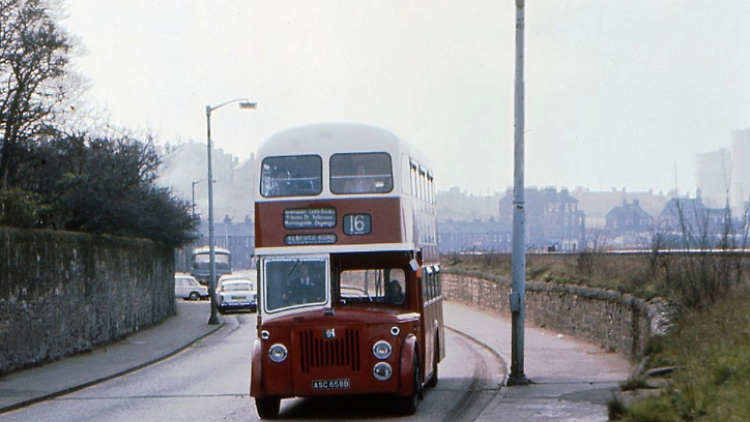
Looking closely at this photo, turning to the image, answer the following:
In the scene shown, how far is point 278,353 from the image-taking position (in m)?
15.1

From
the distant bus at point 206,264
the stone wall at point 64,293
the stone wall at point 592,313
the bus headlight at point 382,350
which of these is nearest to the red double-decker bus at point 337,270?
the bus headlight at point 382,350

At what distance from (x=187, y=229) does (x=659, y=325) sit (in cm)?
3315

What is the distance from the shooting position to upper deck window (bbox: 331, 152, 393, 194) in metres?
15.9

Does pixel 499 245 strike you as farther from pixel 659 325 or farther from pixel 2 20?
pixel 659 325

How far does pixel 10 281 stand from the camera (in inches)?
892

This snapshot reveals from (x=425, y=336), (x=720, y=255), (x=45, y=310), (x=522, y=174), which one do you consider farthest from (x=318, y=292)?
(x=45, y=310)

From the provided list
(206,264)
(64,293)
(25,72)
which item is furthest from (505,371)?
(206,264)

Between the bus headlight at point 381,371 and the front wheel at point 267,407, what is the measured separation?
1.44 metres

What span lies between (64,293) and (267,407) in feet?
41.9

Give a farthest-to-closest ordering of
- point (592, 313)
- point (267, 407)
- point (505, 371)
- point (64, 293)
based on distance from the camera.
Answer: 1. point (592, 313)
2. point (64, 293)
3. point (505, 371)
4. point (267, 407)

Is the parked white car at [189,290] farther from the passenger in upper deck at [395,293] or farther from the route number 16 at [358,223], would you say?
the route number 16 at [358,223]

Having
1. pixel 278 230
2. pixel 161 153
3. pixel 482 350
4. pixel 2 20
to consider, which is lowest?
pixel 482 350

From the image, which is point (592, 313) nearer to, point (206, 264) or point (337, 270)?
point (337, 270)

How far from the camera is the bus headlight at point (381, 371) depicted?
1500 centimetres
